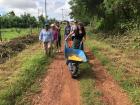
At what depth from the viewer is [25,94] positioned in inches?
417

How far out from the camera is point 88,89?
11109 millimetres

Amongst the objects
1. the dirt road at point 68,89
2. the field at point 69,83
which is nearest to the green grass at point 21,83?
the field at point 69,83

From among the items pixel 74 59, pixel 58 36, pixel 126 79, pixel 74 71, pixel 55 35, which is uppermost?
pixel 55 35

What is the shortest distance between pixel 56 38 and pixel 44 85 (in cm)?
855

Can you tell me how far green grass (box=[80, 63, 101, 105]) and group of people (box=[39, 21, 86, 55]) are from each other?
55.2 inches

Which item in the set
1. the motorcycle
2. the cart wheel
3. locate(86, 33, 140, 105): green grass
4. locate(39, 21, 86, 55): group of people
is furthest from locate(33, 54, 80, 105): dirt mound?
locate(86, 33, 140, 105): green grass

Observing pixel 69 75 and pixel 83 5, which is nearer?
pixel 69 75

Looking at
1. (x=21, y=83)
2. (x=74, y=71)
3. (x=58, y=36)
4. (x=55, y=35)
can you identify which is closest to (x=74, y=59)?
(x=74, y=71)

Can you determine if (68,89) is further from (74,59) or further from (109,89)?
(74,59)

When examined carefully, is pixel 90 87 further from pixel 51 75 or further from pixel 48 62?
pixel 48 62

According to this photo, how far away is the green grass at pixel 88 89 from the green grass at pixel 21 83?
159 cm

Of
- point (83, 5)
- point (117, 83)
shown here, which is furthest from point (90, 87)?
point (83, 5)

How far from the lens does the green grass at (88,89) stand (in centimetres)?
985

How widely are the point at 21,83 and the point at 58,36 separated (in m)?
9.46
